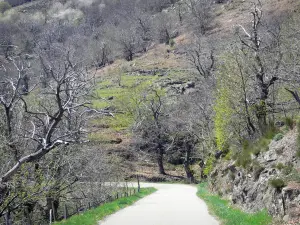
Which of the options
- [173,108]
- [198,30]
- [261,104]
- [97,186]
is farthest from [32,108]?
[198,30]

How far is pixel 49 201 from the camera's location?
62.6ft

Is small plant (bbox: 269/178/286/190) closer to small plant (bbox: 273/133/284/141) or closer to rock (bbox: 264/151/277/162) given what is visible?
rock (bbox: 264/151/277/162)

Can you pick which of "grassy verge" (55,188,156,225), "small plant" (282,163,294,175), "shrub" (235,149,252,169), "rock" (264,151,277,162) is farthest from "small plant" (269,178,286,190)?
"grassy verge" (55,188,156,225)

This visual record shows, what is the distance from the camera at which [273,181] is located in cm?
1249

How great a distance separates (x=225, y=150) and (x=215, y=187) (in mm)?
3352

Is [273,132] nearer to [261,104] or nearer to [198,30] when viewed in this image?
[261,104]

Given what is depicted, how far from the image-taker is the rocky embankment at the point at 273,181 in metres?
11.4

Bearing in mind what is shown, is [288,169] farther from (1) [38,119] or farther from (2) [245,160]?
(1) [38,119]

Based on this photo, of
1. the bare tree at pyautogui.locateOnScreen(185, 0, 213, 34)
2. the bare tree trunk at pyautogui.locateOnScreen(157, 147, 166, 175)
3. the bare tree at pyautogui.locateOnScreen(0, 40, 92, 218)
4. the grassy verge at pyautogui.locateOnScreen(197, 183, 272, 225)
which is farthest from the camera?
the bare tree at pyautogui.locateOnScreen(185, 0, 213, 34)

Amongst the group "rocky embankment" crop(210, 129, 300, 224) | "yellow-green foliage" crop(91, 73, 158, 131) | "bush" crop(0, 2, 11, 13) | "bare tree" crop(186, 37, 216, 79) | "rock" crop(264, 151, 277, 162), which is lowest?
"rocky embankment" crop(210, 129, 300, 224)

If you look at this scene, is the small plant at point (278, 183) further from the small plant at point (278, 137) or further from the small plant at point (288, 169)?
the small plant at point (278, 137)

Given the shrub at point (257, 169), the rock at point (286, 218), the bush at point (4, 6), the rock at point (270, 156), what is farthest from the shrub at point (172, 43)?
the bush at point (4, 6)

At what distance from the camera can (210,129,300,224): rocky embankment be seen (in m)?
11.4

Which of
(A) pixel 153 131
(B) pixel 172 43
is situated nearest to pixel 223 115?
(A) pixel 153 131
